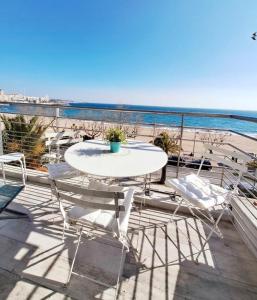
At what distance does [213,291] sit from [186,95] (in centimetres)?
3029

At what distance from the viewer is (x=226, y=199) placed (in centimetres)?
169

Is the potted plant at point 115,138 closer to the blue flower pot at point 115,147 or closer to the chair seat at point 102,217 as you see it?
the blue flower pot at point 115,147

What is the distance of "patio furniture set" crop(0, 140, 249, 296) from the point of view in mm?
1175

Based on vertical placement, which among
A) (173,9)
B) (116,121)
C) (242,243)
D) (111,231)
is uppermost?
(173,9)

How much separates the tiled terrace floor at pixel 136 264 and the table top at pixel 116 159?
730 millimetres

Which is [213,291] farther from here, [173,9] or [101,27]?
[101,27]

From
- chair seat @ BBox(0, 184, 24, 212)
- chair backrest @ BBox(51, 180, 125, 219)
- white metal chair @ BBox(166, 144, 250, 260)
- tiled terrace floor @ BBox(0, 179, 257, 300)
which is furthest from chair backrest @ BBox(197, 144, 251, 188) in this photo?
chair seat @ BBox(0, 184, 24, 212)

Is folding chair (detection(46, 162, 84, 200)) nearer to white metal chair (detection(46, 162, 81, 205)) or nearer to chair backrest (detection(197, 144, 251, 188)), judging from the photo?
white metal chair (detection(46, 162, 81, 205))

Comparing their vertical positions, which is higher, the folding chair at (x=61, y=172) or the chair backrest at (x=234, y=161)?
the chair backrest at (x=234, y=161)

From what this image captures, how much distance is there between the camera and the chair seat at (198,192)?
156 cm

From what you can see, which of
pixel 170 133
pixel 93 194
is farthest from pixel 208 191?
pixel 170 133

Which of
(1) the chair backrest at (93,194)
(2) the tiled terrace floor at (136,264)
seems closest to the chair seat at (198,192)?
(2) the tiled terrace floor at (136,264)

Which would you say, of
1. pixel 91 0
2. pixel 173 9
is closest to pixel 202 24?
pixel 173 9

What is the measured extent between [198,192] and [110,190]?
2.58ft
